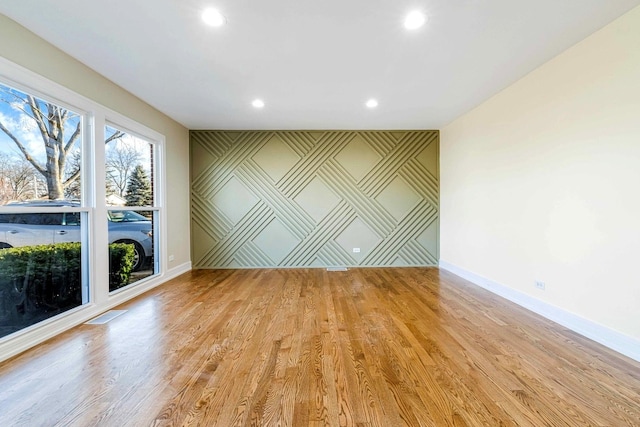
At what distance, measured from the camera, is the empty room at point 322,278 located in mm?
1803

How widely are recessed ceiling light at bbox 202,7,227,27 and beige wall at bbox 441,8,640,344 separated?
3.21 meters

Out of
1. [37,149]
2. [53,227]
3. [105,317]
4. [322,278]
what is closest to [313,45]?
[37,149]

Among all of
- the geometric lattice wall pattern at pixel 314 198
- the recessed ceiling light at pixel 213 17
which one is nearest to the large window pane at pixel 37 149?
the recessed ceiling light at pixel 213 17

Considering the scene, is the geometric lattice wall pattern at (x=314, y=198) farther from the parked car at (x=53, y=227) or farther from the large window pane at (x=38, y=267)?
the large window pane at (x=38, y=267)

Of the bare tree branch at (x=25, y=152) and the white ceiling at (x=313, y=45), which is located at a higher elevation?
the white ceiling at (x=313, y=45)

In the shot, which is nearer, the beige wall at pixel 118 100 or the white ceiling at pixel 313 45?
the white ceiling at pixel 313 45

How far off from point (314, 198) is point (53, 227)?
3.81m

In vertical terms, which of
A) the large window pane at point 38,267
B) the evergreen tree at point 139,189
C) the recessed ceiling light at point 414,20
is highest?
the recessed ceiling light at point 414,20

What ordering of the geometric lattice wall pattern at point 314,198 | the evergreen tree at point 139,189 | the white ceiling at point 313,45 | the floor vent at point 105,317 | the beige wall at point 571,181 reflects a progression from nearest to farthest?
the white ceiling at point 313,45 → the beige wall at point 571,181 → the floor vent at point 105,317 → the evergreen tree at point 139,189 → the geometric lattice wall pattern at point 314,198

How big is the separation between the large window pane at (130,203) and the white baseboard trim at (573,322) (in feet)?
16.3

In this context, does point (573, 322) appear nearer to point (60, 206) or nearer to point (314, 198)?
point (314, 198)

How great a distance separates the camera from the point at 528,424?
4.96 feet

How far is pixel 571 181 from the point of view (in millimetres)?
2768

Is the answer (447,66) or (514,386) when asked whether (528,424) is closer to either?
(514,386)
